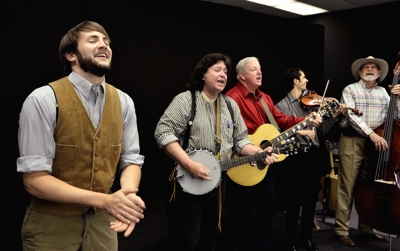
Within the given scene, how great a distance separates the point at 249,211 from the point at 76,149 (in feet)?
6.25

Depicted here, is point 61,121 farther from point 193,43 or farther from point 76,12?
point 193,43

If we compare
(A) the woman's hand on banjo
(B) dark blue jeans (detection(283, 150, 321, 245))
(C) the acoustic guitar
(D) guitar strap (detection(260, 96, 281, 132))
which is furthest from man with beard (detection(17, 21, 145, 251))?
(B) dark blue jeans (detection(283, 150, 321, 245))

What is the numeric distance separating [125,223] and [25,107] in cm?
59

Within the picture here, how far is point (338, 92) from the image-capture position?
22.0 feet

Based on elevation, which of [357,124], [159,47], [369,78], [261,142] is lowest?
[261,142]

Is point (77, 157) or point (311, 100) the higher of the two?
point (311, 100)

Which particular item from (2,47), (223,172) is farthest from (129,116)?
(2,47)

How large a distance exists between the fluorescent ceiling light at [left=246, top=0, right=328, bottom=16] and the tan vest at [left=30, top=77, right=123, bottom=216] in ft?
17.9

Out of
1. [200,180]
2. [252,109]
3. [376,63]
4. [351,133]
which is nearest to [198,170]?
[200,180]

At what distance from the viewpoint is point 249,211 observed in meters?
3.11

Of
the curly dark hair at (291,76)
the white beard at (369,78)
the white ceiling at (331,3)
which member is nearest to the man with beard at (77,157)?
the curly dark hair at (291,76)

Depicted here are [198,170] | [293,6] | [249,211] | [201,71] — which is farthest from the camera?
[293,6]

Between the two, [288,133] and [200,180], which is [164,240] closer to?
[200,180]

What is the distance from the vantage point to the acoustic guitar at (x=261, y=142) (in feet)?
9.94
